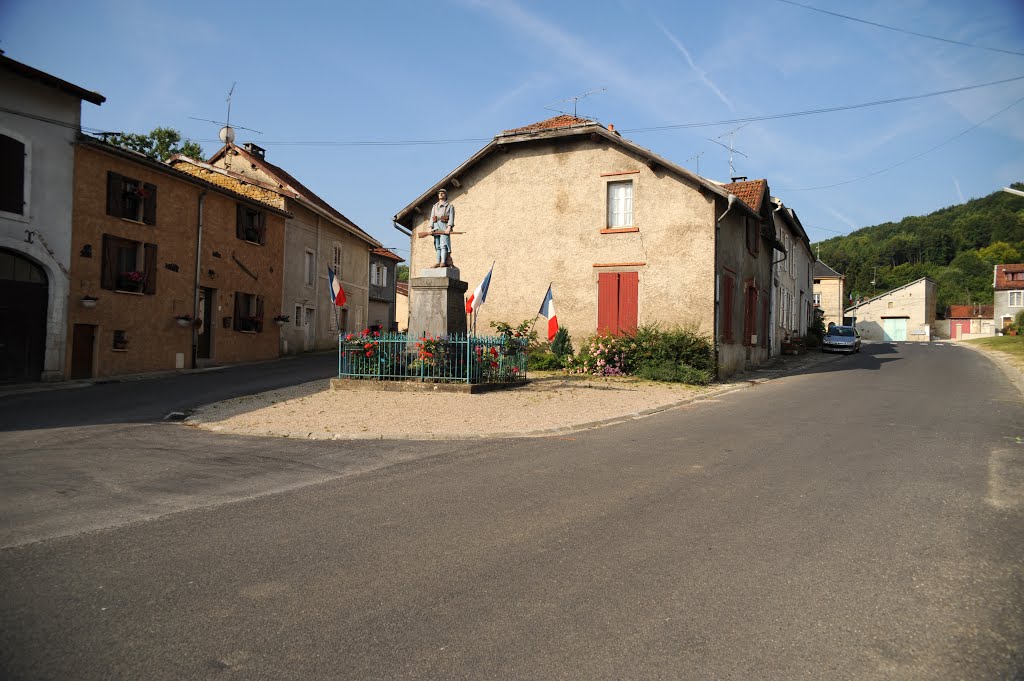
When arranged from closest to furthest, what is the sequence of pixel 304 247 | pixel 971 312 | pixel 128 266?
pixel 128 266 → pixel 304 247 → pixel 971 312

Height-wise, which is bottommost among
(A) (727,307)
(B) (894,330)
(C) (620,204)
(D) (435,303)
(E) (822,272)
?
(D) (435,303)

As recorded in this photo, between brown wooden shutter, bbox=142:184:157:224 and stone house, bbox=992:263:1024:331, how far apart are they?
76289mm

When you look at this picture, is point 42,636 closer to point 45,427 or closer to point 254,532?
point 254,532

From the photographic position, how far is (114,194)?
18766mm

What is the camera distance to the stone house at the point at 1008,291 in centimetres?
6731

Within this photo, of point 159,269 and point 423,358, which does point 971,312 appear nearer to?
point 423,358

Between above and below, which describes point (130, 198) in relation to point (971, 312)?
below

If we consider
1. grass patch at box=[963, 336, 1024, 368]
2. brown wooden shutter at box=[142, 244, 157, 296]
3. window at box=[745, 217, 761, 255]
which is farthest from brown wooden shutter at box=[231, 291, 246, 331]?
grass patch at box=[963, 336, 1024, 368]

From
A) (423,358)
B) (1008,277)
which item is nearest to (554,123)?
(423,358)

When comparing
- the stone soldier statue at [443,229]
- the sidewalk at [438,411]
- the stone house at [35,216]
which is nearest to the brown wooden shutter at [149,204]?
the stone house at [35,216]

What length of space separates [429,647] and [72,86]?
1978 cm

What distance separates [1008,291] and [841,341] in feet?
160

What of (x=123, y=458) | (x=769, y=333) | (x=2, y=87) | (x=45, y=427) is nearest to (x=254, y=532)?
(x=123, y=458)

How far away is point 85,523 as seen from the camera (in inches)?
195
